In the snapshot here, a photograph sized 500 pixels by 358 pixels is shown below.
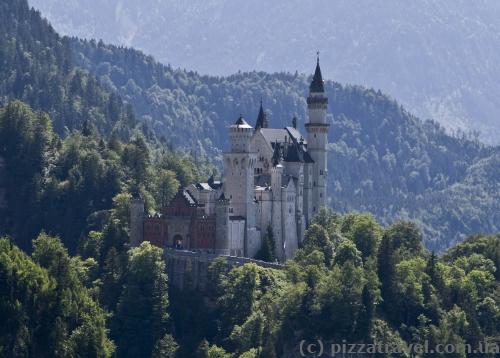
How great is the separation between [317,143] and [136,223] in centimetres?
2528

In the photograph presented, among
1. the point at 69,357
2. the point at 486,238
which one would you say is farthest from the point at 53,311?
the point at 486,238

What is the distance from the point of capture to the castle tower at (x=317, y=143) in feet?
580

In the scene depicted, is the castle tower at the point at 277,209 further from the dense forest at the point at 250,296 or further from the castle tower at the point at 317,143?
the castle tower at the point at 317,143

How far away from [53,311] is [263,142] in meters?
37.1

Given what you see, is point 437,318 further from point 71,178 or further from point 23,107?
point 23,107

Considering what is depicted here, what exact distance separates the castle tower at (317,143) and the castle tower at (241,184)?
1470 cm

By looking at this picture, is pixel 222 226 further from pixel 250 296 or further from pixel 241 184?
pixel 250 296

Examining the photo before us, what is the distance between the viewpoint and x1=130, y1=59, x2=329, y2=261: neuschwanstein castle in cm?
16025

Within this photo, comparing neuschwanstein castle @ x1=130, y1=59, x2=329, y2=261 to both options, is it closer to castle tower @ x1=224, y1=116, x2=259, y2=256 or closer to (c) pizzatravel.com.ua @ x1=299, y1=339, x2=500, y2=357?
castle tower @ x1=224, y1=116, x2=259, y2=256

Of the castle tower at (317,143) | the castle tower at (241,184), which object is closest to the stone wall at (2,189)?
the castle tower at (317,143)

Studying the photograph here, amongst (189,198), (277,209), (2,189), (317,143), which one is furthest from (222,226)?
(2,189)

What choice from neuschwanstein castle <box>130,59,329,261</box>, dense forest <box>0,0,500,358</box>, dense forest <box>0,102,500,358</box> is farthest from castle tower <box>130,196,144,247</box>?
dense forest <box>0,102,500,358</box>

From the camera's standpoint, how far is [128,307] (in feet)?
504

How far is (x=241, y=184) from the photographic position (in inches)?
6383
